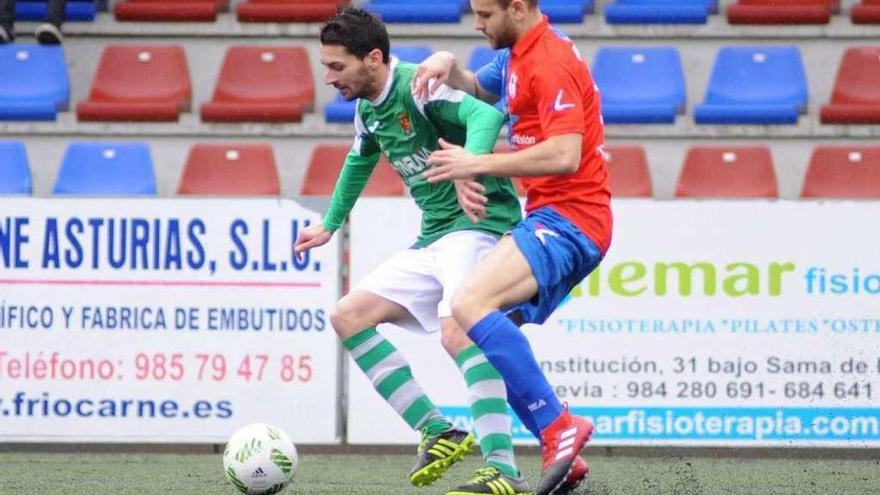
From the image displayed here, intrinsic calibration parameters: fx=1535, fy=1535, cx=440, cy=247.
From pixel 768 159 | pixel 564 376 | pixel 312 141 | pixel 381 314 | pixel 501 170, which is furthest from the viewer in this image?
pixel 312 141

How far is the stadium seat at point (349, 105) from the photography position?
1131cm

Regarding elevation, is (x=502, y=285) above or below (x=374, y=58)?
below

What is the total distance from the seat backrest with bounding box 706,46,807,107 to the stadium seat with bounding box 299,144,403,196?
8.89 ft

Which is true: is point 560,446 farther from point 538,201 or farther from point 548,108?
point 548,108

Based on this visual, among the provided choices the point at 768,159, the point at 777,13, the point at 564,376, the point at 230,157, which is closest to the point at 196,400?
the point at 564,376

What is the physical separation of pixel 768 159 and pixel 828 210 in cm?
206

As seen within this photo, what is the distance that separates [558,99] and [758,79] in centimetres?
692

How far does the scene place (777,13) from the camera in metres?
11.9

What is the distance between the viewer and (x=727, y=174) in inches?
411

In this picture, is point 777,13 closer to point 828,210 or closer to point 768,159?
point 768,159

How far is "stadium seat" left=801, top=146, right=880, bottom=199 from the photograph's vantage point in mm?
10352

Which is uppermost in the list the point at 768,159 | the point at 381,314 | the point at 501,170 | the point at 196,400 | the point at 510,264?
the point at 501,170

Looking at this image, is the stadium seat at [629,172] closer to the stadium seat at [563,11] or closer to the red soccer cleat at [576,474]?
the stadium seat at [563,11]

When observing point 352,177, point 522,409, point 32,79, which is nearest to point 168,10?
point 32,79
